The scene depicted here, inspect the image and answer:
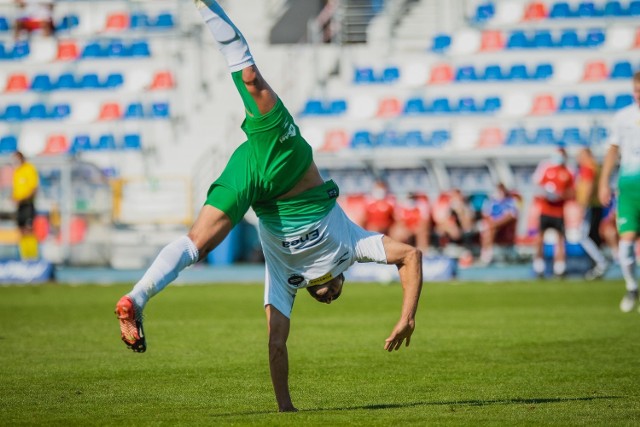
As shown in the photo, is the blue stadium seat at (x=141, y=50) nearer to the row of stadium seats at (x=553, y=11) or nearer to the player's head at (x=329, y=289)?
the row of stadium seats at (x=553, y=11)

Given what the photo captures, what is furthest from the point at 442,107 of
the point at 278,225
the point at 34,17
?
the point at 278,225

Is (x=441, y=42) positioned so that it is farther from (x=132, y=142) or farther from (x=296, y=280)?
(x=296, y=280)

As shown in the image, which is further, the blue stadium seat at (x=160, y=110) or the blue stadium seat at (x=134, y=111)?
the blue stadium seat at (x=134, y=111)

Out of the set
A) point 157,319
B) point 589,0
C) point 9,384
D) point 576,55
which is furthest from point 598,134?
point 9,384

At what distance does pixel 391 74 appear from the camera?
30.1 m

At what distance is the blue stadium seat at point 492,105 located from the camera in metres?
29.0

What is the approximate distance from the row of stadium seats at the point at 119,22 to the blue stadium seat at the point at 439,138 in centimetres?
858

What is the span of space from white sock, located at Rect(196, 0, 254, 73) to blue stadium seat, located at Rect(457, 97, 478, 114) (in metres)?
22.3

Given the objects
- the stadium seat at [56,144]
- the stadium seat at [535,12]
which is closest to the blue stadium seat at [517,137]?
the stadium seat at [535,12]

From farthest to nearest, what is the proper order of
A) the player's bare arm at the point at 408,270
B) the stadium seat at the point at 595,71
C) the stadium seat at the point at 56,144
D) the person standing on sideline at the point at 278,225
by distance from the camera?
the stadium seat at the point at 56,144
the stadium seat at the point at 595,71
the player's bare arm at the point at 408,270
the person standing on sideline at the point at 278,225

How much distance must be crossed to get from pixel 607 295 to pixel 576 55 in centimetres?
1330

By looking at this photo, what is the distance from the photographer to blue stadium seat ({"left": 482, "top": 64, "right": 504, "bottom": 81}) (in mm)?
29578

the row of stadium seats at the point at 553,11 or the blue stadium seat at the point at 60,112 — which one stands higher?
the row of stadium seats at the point at 553,11

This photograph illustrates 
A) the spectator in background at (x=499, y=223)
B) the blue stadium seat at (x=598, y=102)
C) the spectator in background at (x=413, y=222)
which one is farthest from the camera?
the blue stadium seat at (x=598, y=102)
